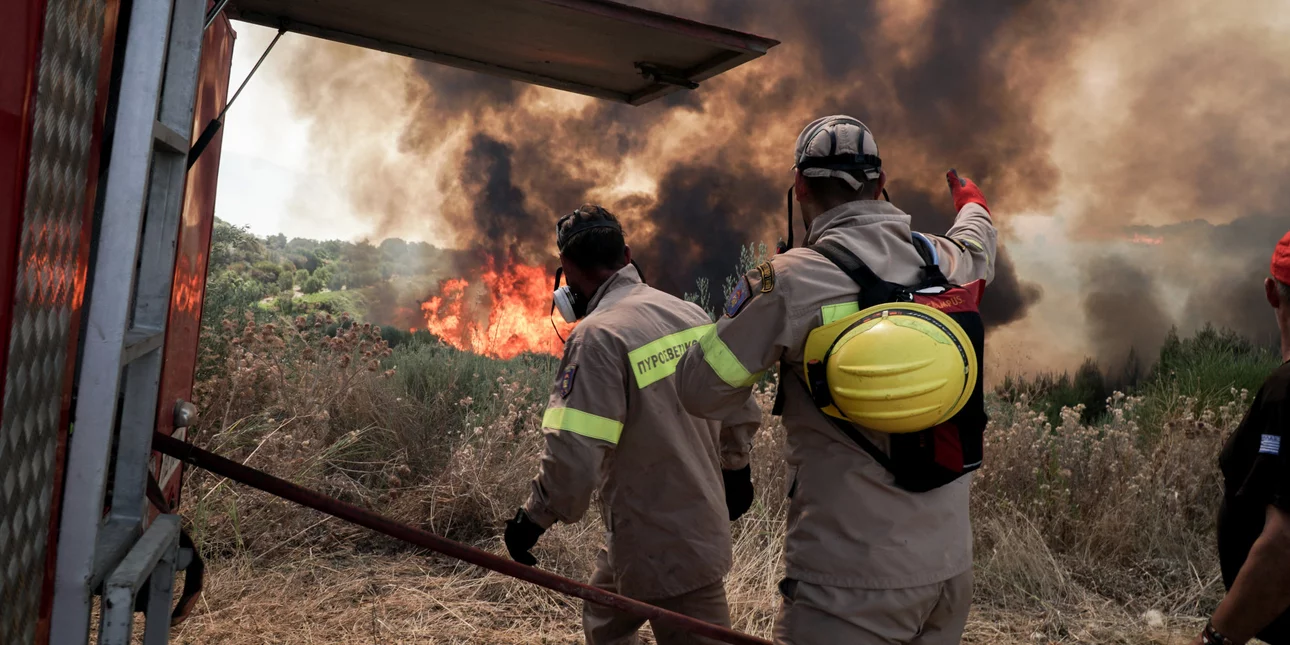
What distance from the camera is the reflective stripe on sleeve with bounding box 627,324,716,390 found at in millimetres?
3045

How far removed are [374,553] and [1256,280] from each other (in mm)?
8174

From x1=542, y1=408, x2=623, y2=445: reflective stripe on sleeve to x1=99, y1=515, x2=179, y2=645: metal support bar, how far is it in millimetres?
1195

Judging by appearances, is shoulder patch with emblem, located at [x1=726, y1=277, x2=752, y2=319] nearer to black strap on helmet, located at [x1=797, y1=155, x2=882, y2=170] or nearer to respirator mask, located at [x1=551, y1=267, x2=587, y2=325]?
black strap on helmet, located at [x1=797, y1=155, x2=882, y2=170]

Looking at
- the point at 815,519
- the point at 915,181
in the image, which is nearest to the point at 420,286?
the point at 915,181

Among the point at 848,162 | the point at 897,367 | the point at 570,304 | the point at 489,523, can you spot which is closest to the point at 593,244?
the point at 570,304

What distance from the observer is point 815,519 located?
Answer: 232 centimetres

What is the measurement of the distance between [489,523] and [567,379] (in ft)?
9.03

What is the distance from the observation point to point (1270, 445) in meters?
2.30

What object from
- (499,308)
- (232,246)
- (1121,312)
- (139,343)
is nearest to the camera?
(139,343)

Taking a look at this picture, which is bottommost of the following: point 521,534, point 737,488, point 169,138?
point 521,534

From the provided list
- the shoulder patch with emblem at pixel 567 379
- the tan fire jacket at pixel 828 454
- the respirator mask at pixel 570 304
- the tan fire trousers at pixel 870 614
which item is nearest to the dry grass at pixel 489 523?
the respirator mask at pixel 570 304

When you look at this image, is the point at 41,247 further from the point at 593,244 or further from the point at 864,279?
the point at 593,244

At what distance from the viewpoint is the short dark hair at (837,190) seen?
2.48 metres

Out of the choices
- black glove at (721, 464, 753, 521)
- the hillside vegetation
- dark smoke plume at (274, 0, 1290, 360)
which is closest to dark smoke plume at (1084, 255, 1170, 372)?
dark smoke plume at (274, 0, 1290, 360)
